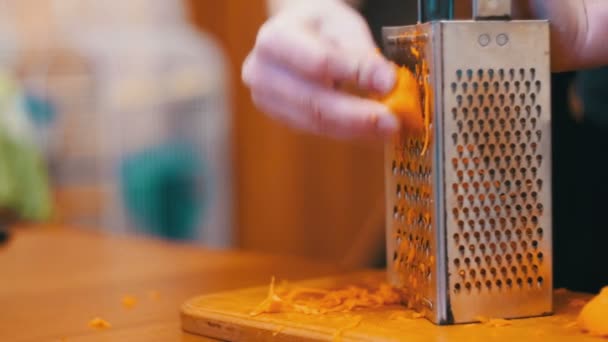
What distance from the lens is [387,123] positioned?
781mm

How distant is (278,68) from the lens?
0.86m

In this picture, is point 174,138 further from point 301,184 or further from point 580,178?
point 580,178

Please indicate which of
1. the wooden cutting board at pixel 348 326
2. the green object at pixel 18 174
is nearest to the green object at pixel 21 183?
the green object at pixel 18 174

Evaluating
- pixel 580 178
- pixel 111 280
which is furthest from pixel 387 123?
pixel 580 178

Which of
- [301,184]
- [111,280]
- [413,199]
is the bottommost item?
[301,184]

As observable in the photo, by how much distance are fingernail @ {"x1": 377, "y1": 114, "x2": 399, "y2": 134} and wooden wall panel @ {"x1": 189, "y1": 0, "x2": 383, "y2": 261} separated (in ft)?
9.10

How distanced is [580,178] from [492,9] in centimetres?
75

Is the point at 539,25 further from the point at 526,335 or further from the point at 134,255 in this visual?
the point at 134,255

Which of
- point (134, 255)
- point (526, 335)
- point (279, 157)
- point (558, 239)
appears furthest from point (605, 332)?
point (279, 157)

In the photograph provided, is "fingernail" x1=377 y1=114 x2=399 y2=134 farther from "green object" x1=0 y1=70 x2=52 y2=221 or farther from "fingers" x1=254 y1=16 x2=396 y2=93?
"green object" x1=0 y1=70 x2=52 y2=221

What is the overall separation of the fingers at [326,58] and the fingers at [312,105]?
14 mm

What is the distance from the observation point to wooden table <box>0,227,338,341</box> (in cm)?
100

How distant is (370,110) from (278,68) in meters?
0.12

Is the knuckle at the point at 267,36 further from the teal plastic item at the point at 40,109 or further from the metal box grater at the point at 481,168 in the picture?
the teal plastic item at the point at 40,109
